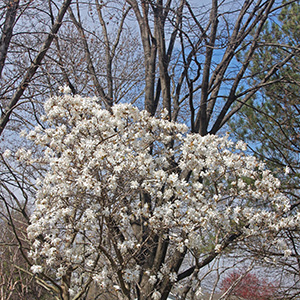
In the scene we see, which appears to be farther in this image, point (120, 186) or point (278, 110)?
point (278, 110)

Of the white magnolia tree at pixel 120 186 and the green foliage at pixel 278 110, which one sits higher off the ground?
the green foliage at pixel 278 110

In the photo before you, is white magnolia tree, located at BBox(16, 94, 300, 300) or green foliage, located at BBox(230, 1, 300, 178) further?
green foliage, located at BBox(230, 1, 300, 178)

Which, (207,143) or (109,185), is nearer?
(109,185)

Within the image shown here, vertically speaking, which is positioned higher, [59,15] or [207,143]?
[59,15]

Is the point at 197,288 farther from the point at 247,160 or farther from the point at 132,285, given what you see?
the point at 247,160

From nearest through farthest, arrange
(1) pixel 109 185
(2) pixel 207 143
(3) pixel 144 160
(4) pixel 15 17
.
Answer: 1. (1) pixel 109 185
2. (3) pixel 144 160
3. (2) pixel 207 143
4. (4) pixel 15 17

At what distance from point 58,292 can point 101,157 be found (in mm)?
2745

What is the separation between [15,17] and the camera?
4.15 metres

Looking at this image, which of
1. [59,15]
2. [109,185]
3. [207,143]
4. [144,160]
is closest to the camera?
[109,185]

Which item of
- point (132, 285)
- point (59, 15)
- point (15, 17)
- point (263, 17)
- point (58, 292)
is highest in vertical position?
point (263, 17)

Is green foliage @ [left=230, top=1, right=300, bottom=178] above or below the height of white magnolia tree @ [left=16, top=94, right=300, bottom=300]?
above

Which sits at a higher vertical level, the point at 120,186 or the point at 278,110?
the point at 278,110

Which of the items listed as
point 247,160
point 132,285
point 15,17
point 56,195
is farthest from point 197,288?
point 15,17

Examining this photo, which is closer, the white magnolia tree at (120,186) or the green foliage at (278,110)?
the white magnolia tree at (120,186)
